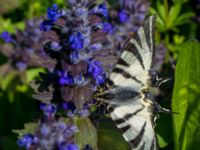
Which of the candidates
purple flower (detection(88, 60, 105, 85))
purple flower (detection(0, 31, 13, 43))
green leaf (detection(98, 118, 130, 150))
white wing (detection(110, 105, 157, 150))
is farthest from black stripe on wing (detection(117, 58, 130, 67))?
purple flower (detection(0, 31, 13, 43))

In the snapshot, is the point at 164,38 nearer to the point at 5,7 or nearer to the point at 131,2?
the point at 131,2

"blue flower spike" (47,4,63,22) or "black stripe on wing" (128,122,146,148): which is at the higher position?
"blue flower spike" (47,4,63,22)

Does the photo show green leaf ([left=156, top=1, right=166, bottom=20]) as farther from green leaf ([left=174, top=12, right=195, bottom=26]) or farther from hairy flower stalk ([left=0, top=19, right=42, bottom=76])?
hairy flower stalk ([left=0, top=19, right=42, bottom=76])

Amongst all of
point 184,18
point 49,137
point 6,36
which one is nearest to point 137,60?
point 49,137

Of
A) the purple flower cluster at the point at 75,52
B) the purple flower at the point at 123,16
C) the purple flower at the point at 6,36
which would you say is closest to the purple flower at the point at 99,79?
the purple flower cluster at the point at 75,52

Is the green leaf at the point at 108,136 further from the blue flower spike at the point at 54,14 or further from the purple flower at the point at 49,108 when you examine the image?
the blue flower spike at the point at 54,14

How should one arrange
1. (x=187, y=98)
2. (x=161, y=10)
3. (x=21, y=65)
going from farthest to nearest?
(x=161, y=10) → (x=21, y=65) → (x=187, y=98)

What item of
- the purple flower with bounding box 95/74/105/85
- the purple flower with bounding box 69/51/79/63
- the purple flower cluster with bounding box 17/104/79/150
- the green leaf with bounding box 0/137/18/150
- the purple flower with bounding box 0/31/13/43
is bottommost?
the green leaf with bounding box 0/137/18/150

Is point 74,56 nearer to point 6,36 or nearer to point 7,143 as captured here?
point 7,143
